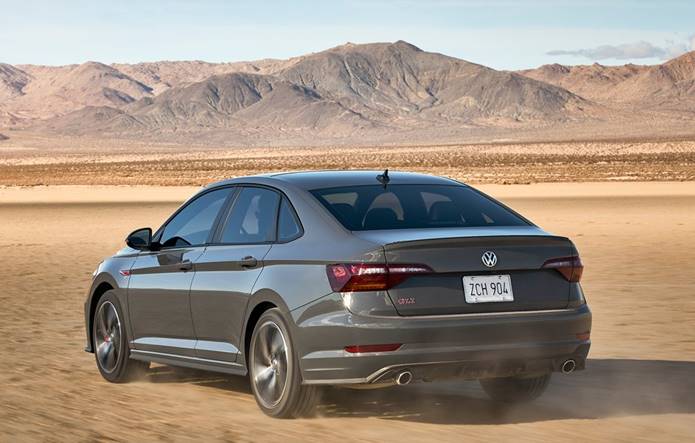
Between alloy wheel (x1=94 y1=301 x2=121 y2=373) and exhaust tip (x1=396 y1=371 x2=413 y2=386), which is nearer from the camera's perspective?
exhaust tip (x1=396 y1=371 x2=413 y2=386)

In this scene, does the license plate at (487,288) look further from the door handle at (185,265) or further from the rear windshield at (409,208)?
the door handle at (185,265)

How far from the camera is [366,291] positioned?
7.12 metres

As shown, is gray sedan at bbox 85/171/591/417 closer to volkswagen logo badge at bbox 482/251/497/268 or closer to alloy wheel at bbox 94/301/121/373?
volkswagen logo badge at bbox 482/251/497/268

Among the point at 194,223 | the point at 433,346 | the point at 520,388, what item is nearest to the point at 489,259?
the point at 433,346

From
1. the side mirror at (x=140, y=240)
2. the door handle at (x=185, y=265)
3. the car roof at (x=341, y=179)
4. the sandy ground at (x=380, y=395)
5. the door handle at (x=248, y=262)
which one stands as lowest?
the sandy ground at (x=380, y=395)

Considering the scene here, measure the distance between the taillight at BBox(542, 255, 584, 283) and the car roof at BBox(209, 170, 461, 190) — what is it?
3.92 feet

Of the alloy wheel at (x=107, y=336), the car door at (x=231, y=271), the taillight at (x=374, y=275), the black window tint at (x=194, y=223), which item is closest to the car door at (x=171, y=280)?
the black window tint at (x=194, y=223)

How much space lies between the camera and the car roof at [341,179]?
323 inches

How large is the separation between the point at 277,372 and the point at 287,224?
0.93 meters

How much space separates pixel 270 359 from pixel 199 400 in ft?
3.87

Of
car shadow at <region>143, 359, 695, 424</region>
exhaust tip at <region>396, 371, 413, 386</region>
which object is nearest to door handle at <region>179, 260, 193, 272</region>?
car shadow at <region>143, 359, 695, 424</region>

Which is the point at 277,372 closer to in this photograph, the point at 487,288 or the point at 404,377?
the point at 404,377

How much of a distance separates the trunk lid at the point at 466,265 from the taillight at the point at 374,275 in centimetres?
3

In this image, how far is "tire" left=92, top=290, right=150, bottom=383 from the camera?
31.4 ft
